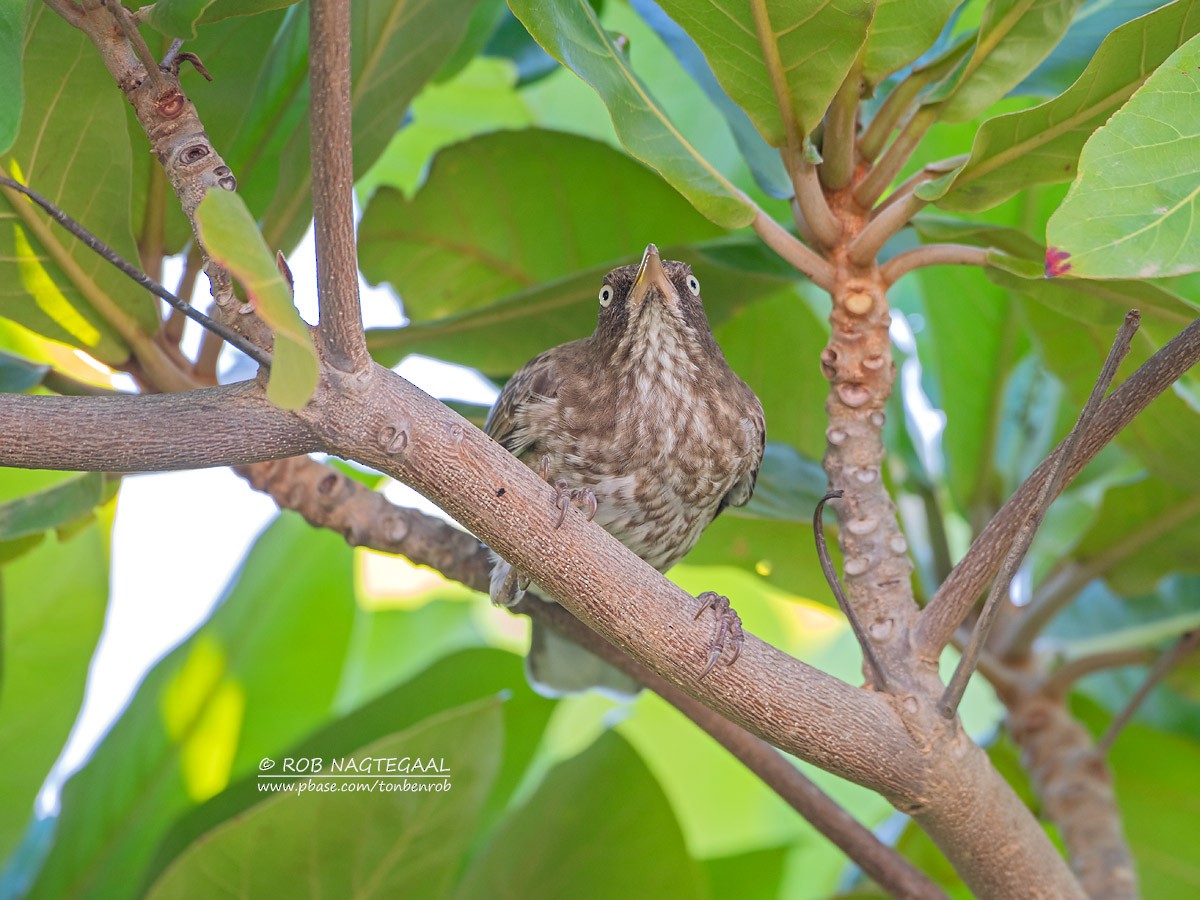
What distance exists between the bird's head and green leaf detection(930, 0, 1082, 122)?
688mm

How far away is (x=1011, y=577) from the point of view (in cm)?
171

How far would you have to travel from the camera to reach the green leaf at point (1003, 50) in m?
2.02

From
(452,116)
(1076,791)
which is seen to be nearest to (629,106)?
(1076,791)

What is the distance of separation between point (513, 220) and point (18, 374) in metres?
1.24

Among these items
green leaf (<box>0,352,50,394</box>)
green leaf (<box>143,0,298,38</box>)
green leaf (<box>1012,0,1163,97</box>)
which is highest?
green leaf (<box>1012,0,1163,97</box>)

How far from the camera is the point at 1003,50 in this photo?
206 centimetres

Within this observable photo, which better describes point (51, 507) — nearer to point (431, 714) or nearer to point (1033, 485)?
point (431, 714)

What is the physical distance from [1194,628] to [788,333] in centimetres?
122

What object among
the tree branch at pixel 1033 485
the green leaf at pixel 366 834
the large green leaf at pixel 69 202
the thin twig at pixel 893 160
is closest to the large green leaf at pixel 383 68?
the large green leaf at pixel 69 202

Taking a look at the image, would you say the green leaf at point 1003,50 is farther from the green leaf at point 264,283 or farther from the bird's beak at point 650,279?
the green leaf at point 264,283

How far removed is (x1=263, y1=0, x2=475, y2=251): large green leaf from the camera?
2.35 metres

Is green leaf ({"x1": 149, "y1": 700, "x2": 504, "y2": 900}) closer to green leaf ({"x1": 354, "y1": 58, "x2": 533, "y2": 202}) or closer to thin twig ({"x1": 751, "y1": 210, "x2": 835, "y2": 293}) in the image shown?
thin twig ({"x1": 751, "y1": 210, "x2": 835, "y2": 293})

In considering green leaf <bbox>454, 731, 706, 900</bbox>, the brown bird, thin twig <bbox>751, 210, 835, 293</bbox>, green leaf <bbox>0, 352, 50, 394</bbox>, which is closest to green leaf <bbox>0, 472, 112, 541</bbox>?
green leaf <bbox>0, 352, 50, 394</bbox>

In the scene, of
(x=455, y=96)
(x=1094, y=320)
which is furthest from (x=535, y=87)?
(x=1094, y=320)
